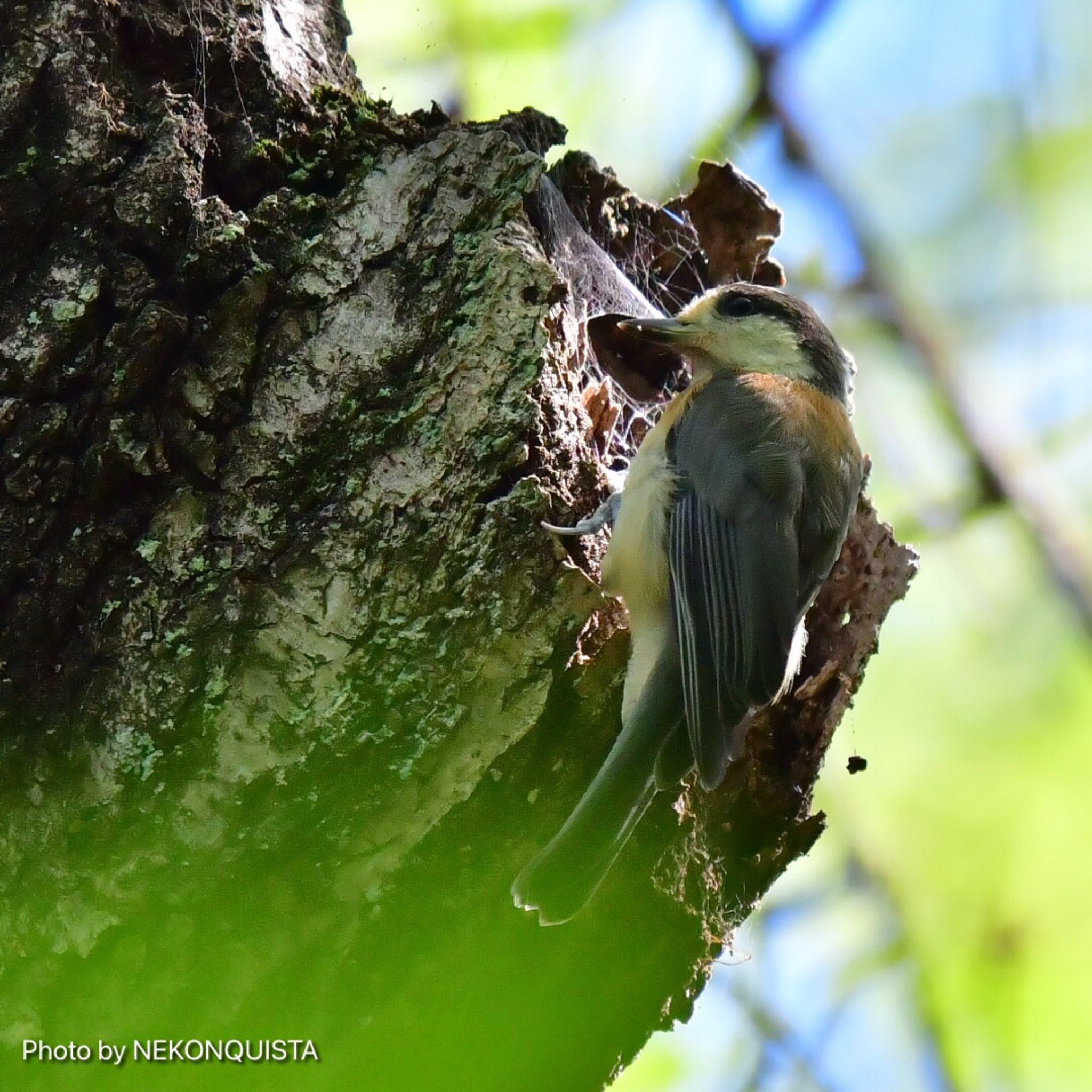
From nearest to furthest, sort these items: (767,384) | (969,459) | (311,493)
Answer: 1. (311,493)
2. (767,384)
3. (969,459)

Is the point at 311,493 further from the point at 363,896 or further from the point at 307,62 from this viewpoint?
the point at 307,62

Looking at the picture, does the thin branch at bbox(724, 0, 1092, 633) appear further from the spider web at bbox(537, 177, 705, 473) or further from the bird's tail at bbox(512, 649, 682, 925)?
the bird's tail at bbox(512, 649, 682, 925)

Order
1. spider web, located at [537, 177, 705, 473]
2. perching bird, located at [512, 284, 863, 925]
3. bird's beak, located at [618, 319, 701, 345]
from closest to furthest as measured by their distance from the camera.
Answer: perching bird, located at [512, 284, 863, 925]
spider web, located at [537, 177, 705, 473]
bird's beak, located at [618, 319, 701, 345]

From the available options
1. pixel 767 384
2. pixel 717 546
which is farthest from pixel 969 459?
pixel 717 546

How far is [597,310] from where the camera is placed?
2.76 m

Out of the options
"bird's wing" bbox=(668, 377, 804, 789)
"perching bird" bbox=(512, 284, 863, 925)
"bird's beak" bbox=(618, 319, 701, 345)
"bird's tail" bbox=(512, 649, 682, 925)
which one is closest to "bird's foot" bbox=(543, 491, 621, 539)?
"perching bird" bbox=(512, 284, 863, 925)

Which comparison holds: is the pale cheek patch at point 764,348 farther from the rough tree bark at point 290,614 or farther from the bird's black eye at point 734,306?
the rough tree bark at point 290,614

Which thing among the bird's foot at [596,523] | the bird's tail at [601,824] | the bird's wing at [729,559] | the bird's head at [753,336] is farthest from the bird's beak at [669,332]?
the bird's tail at [601,824]

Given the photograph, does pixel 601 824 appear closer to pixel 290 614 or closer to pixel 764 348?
pixel 290 614

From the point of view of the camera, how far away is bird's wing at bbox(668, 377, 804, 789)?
2.09 m

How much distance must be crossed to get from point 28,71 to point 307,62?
556 millimetres

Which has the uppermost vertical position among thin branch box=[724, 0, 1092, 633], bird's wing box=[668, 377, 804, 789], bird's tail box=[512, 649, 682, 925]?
thin branch box=[724, 0, 1092, 633]

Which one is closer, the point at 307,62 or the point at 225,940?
the point at 225,940

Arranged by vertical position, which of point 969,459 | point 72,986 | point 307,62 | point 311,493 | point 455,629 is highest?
point 307,62
